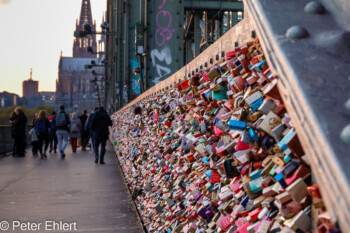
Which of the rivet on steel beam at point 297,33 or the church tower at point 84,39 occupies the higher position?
the church tower at point 84,39

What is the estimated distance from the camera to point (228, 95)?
1.77 meters

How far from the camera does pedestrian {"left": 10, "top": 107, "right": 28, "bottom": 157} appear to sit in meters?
17.0

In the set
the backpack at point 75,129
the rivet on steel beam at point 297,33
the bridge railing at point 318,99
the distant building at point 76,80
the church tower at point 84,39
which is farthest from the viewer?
the church tower at point 84,39

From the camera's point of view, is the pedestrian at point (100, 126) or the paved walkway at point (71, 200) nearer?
the paved walkway at point (71, 200)

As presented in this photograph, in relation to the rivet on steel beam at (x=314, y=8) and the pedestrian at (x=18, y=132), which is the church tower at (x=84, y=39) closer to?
the pedestrian at (x=18, y=132)

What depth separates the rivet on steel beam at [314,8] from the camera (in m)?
1.05

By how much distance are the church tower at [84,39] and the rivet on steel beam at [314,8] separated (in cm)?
16784

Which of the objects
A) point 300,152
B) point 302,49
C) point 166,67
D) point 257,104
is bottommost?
point 300,152

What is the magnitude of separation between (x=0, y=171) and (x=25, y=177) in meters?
1.83

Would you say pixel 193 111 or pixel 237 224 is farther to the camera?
pixel 193 111

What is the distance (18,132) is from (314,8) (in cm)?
→ 1696

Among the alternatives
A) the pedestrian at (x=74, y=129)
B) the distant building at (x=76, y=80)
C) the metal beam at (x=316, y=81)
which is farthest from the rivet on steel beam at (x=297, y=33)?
the distant building at (x=76, y=80)

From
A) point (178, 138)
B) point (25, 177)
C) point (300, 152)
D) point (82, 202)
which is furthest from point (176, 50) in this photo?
point (300, 152)

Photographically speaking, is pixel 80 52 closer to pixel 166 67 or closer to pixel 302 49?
pixel 166 67
